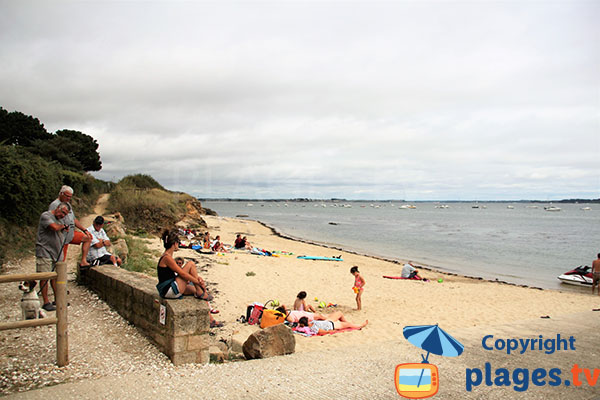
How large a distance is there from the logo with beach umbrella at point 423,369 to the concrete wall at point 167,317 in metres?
2.34

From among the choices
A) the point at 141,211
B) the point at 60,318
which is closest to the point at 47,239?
the point at 60,318

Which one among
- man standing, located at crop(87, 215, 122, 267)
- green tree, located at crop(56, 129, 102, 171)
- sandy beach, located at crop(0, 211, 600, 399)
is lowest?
sandy beach, located at crop(0, 211, 600, 399)

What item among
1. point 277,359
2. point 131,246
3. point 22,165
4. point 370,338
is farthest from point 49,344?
point 22,165

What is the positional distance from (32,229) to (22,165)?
217 cm

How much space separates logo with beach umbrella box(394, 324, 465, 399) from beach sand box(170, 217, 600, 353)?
8.65 ft

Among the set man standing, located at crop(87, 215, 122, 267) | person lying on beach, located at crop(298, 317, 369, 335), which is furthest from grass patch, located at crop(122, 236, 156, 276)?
person lying on beach, located at crop(298, 317, 369, 335)

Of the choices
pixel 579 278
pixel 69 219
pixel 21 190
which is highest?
pixel 21 190

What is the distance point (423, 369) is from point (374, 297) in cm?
781

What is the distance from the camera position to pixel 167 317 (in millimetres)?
4793

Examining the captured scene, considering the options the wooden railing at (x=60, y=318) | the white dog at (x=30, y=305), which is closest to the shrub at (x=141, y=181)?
the white dog at (x=30, y=305)

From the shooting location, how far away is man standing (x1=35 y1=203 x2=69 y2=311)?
5.86 m

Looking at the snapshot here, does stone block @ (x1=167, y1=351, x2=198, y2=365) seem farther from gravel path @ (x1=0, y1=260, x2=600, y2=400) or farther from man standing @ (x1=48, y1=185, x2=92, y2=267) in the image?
man standing @ (x1=48, y1=185, x2=92, y2=267)

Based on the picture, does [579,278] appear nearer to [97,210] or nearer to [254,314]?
[254,314]

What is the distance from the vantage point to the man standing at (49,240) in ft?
19.2
